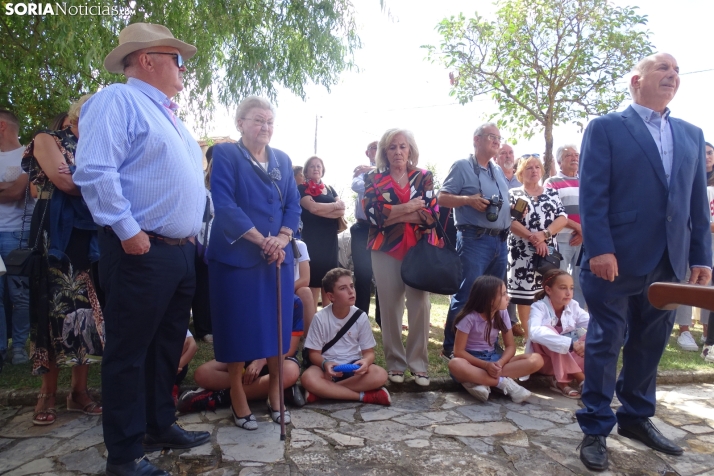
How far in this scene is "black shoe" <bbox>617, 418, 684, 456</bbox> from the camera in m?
3.09

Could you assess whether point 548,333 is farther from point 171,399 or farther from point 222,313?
point 171,399

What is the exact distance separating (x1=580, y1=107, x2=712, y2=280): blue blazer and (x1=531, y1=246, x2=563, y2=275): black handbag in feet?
6.67

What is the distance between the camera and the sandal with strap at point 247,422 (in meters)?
3.36

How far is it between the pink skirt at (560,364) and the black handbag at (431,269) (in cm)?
94

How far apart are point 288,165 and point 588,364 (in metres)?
2.13

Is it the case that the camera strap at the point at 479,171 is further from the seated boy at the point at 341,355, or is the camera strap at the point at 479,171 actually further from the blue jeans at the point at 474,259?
the seated boy at the point at 341,355

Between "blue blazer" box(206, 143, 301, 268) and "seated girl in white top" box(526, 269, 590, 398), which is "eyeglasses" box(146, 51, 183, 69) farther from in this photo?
"seated girl in white top" box(526, 269, 590, 398)

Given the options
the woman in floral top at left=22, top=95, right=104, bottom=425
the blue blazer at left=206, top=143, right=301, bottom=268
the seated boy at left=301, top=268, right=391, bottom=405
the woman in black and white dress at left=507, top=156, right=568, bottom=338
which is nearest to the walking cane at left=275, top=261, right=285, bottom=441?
the blue blazer at left=206, top=143, right=301, bottom=268

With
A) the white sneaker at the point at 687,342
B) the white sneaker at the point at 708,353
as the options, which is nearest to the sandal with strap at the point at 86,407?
the white sneaker at the point at 708,353

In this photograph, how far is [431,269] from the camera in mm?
4090

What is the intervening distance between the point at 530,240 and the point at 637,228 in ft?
7.35

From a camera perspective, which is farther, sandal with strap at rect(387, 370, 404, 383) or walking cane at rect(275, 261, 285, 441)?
→ sandal with strap at rect(387, 370, 404, 383)

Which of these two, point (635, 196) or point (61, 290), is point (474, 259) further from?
point (61, 290)

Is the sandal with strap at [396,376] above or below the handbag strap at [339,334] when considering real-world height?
below
